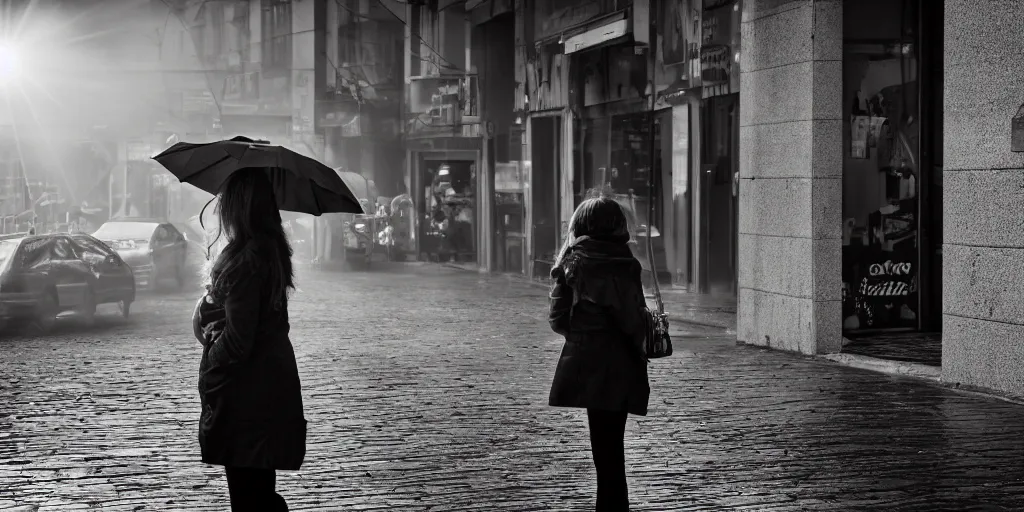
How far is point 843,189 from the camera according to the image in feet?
46.2

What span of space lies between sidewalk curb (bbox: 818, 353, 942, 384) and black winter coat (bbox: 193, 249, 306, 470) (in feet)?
26.0

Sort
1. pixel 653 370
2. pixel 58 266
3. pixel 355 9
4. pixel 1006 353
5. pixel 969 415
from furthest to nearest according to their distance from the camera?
pixel 355 9
pixel 58 266
pixel 653 370
pixel 1006 353
pixel 969 415

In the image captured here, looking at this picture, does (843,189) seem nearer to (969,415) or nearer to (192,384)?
(969,415)

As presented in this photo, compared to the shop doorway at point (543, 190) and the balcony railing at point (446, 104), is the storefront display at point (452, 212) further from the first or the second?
the shop doorway at point (543, 190)

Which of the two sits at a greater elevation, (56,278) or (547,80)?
(547,80)

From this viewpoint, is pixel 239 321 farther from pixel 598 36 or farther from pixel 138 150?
pixel 138 150

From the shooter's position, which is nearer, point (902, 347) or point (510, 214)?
point (902, 347)

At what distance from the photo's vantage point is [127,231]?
24938 millimetres

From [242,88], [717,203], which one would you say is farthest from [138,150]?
[717,203]

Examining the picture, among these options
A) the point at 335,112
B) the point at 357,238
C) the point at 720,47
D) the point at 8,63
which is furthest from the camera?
the point at 8,63

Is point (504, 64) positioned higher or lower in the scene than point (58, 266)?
higher

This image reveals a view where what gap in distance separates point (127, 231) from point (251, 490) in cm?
2124

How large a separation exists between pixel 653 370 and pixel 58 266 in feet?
31.4

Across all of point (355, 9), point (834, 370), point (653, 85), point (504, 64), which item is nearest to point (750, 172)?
point (834, 370)
